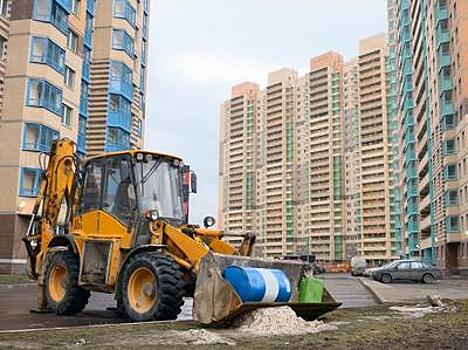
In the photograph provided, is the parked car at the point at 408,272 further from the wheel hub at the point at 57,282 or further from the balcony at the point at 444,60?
the balcony at the point at 444,60

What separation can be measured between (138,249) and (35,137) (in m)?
27.7

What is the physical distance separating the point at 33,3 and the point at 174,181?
29444mm

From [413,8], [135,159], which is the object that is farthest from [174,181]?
[413,8]

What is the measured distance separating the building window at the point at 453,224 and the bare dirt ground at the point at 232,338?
52585mm

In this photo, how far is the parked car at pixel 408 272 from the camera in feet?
131

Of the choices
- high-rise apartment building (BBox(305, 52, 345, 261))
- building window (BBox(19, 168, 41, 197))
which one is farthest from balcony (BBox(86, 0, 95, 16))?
high-rise apartment building (BBox(305, 52, 345, 261))

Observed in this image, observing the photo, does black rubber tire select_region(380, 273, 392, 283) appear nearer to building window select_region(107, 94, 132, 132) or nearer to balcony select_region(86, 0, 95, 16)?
building window select_region(107, 94, 132, 132)

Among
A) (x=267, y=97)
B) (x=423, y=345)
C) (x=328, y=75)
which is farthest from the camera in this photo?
(x=267, y=97)

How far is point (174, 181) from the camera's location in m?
13.5

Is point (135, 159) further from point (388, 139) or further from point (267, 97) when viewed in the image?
point (267, 97)

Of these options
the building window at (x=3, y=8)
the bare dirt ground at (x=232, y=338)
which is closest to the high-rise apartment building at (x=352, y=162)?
the building window at (x=3, y=8)

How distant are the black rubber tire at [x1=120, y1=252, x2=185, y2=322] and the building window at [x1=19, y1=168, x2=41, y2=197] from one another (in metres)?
26.9

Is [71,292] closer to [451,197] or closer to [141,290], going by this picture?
[141,290]

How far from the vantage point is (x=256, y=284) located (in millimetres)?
10484
